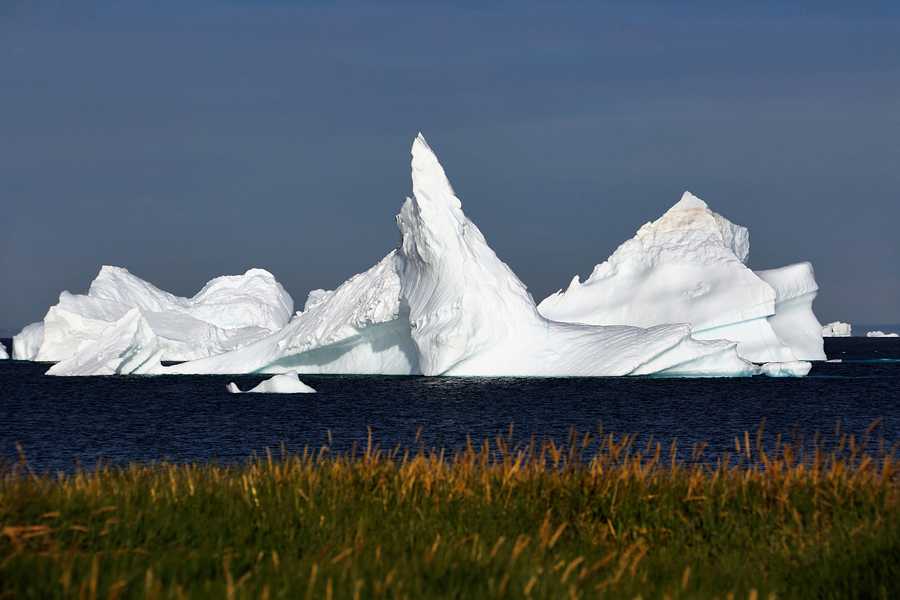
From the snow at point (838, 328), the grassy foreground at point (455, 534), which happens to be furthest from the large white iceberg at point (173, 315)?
the snow at point (838, 328)

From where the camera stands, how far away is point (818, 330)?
63344mm

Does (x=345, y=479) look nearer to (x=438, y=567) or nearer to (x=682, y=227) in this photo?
(x=438, y=567)

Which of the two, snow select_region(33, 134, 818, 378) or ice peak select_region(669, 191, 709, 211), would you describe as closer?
snow select_region(33, 134, 818, 378)

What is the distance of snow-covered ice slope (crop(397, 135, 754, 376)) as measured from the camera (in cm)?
4250

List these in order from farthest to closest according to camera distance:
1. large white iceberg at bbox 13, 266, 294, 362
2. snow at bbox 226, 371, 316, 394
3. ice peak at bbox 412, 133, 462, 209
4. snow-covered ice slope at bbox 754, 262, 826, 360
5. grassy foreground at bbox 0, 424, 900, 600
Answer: large white iceberg at bbox 13, 266, 294, 362, snow-covered ice slope at bbox 754, 262, 826, 360, ice peak at bbox 412, 133, 462, 209, snow at bbox 226, 371, 316, 394, grassy foreground at bbox 0, 424, 900, 600

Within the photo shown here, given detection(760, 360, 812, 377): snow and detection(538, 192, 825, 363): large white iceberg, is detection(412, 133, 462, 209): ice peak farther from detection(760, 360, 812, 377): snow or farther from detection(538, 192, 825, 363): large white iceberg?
detection(538, 192, 825, 363): large white iceberg

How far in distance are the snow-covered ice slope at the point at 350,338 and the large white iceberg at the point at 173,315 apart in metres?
12.1

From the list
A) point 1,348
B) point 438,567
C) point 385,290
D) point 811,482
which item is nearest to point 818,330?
point 385,290

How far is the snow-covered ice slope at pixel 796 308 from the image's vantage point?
60.1 meters

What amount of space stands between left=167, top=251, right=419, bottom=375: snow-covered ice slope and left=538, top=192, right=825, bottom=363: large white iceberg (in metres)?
16.7

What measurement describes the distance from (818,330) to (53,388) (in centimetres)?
4875

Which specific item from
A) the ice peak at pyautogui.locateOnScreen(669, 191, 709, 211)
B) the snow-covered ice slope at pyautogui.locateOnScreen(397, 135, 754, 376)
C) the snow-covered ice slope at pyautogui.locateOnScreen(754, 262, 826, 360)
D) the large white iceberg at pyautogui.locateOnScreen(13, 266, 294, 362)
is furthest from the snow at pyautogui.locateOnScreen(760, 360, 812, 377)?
the large white iceberg at pyautogui.locateOnScreen(13, 266, 294, 362)

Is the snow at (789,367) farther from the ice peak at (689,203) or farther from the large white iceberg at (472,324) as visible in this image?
the ice peak at (689,203)

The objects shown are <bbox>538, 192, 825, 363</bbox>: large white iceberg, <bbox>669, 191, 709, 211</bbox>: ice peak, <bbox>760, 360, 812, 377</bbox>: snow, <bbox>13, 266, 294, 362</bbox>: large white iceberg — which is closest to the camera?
<bbox>760, 360, 812, 377</bbox>: snow
